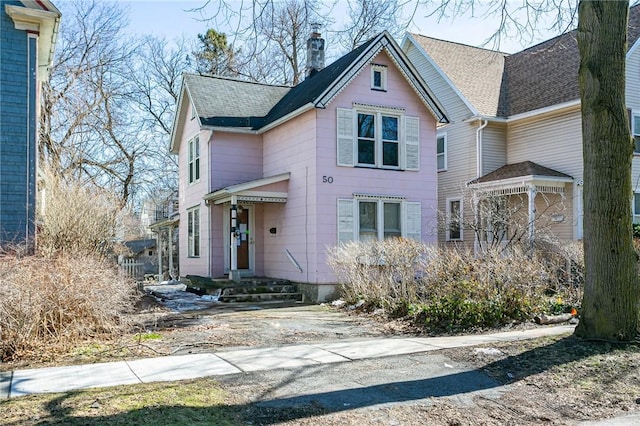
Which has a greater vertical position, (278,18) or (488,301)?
(278,18)

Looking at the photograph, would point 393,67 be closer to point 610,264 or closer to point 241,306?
point 241,306

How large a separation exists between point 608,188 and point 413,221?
9.57m

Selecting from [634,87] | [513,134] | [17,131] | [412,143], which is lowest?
[17,131]

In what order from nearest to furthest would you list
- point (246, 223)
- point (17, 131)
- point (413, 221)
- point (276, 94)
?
1. point (17, 131)
2. point (413, 221)
3. point (246, 223)
4. point (276, 94)

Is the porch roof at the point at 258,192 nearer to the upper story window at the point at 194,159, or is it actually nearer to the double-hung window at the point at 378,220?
the double-hung window at the point at 378,220

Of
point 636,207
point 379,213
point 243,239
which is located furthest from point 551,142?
point 243,239

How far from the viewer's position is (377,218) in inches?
664

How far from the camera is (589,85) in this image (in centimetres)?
809

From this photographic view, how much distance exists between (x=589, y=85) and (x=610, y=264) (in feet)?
8.38

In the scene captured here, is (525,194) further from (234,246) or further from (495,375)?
(495,375)

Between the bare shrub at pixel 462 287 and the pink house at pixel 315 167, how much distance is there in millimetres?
3959

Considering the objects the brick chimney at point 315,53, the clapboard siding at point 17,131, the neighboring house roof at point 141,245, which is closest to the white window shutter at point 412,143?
the brick chimney at point 315,53

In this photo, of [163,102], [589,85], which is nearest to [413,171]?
[589,85]

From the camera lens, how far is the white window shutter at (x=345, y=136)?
1631 centimetres
